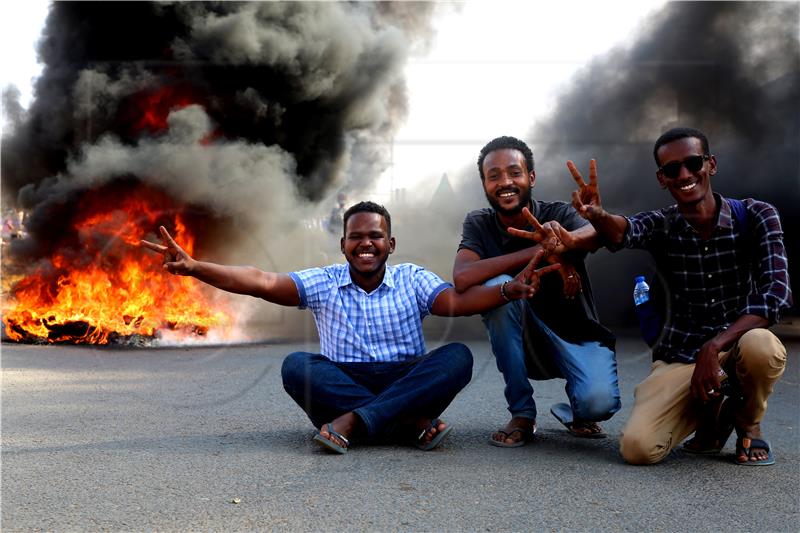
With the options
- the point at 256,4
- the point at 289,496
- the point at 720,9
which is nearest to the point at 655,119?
the point at 720,9

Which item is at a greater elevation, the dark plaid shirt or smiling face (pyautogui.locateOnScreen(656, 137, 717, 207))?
smiling face (pyautogui.locateOnScreen(656, 137, 717, 207))

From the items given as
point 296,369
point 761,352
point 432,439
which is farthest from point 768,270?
point 296,369

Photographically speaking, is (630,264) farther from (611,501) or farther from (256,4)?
(611,501)

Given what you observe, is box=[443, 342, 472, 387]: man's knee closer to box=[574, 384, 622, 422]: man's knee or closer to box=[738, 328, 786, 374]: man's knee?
box=[574, 384, 622, 422]: man's knee

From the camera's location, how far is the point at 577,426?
11.5ft

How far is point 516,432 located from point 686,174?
4.53ft

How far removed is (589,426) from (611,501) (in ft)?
3.50

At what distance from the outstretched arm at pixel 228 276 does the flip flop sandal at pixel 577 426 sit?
1.49m

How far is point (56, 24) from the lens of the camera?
11.7 meters

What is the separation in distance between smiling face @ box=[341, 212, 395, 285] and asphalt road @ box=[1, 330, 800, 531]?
0.82 metres

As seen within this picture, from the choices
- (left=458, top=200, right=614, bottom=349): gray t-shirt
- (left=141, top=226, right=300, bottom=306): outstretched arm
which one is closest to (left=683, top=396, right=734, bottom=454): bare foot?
(left=458, top=200, right=614, bottom=349): gray t-shirt

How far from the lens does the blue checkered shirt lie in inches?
130

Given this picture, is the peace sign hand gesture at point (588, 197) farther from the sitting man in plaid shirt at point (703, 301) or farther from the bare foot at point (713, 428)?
the bare foot at point (713, 428)

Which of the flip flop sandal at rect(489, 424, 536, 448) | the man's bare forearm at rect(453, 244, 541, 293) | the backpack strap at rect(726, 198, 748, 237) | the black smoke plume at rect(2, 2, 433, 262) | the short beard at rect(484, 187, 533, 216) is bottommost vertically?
the flip flop sandal at rect(489, 424, 536, 448)
